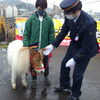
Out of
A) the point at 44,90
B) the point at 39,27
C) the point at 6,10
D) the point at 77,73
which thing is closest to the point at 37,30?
the point at 39,27

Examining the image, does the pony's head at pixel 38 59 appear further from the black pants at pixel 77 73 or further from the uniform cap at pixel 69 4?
the uniform cap at pixel 69 4

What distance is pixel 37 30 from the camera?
3.04 meters

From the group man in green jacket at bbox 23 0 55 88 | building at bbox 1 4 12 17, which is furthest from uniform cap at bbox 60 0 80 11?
building at bbox 1 4 12 17

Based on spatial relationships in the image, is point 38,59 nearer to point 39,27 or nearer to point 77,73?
point 39,27

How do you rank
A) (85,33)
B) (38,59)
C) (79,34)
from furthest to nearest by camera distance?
(38,59) → (79,34) → (85,33)

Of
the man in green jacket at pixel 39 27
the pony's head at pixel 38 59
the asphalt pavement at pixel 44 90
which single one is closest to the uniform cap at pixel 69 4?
the man in green jacket at pixel 39 27

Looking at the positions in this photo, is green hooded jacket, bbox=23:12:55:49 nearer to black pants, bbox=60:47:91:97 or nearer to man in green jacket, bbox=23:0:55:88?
man in green jacket, bbox=23:0:55:88

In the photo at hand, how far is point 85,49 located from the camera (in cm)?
238

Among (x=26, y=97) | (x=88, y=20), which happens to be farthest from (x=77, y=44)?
(x=26, y=97)

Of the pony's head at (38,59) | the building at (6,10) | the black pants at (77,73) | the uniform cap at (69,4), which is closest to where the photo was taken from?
the uniform cap at (69,4)

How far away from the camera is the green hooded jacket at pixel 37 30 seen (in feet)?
9.89

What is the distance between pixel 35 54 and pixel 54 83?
136cm

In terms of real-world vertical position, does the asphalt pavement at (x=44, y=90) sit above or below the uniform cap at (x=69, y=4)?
below

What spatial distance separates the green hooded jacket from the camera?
301 centimetres
